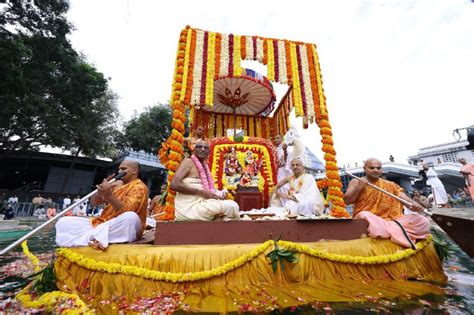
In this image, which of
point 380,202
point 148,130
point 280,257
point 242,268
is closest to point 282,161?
point 380,202

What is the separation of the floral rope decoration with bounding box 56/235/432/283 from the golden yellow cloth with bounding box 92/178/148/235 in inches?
20.4

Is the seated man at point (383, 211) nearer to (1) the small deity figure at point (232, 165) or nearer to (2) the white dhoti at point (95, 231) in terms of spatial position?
(1) the small deity figure at point (232, 165)

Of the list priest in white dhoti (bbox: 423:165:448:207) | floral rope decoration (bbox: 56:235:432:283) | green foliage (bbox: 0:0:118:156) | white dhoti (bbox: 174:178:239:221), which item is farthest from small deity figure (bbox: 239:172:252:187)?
green foliage (bbox: 0:0:118:156)

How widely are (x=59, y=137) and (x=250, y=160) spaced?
17065mm

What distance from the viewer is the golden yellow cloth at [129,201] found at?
2943 millimetres

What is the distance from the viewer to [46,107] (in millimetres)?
14914

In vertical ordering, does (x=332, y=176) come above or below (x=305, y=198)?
above

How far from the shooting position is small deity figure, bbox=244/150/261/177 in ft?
18.0

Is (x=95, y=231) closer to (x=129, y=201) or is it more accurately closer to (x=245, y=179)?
(x=129, y=201)

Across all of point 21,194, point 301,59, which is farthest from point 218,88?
point 21,194

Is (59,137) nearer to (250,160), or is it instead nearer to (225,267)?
(250,160)

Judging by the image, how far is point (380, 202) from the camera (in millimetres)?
3670

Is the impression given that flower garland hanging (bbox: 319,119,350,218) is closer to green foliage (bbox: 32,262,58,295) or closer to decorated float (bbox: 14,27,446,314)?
decorated float (bbox: 14,27,446,314)

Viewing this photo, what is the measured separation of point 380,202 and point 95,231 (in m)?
3.97
